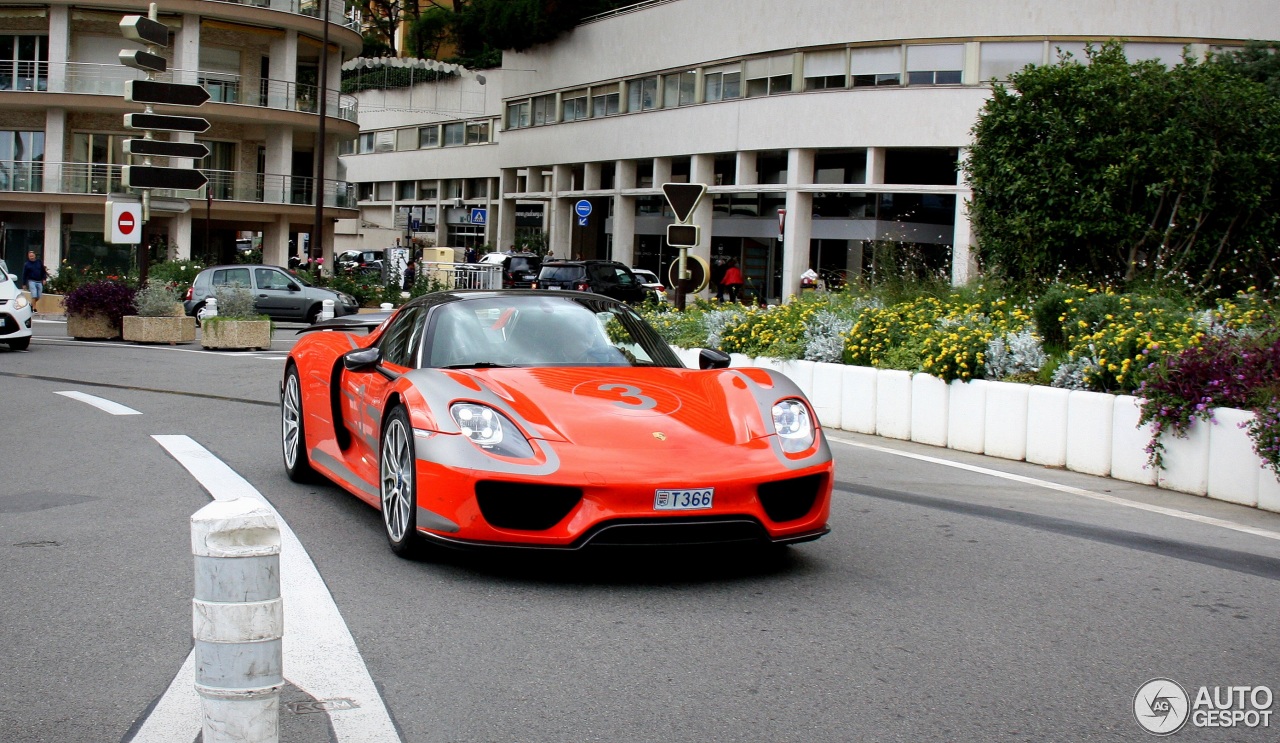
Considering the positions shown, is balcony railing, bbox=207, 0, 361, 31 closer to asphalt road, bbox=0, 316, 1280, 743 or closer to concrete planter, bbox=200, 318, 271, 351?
concrete planter, bbox=200, 318, 271, 351

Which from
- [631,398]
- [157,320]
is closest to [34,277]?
[157,320]

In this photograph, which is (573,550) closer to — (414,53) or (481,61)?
(481,61)

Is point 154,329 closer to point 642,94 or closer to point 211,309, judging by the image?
point 211,309

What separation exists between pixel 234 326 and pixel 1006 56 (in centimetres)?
2624

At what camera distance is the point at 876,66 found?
42375 mm

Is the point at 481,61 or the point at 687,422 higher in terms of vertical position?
the point at 481,61

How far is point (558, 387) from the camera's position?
6.48 m

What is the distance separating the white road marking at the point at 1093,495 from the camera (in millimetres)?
8086

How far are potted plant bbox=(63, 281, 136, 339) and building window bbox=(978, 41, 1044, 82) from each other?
26.1m

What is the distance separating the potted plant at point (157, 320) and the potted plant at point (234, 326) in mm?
1075

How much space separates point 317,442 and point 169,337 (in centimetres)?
1759

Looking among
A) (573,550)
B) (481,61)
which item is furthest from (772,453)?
(481,61)

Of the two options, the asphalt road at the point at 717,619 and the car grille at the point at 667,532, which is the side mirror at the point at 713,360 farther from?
the car grille at the point at 667,532

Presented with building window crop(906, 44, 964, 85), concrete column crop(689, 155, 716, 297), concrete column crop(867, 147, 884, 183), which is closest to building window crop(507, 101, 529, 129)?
concrete column crop(689, 155, 716, 297)
